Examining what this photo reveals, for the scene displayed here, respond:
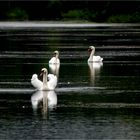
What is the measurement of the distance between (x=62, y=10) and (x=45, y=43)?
158 ft

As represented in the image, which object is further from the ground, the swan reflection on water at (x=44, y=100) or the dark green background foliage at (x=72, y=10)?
the dark green background foliage at (x=72, y=10)

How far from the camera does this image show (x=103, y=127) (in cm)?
2584

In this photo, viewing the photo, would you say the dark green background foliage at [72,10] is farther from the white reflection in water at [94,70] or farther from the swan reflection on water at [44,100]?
the swan reflection on water at [44,100]

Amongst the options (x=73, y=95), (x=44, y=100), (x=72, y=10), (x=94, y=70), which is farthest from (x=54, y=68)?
(x=72, y=10)

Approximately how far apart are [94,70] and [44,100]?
12048mm

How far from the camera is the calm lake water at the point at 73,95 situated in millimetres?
25562

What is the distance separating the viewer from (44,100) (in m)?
32.0

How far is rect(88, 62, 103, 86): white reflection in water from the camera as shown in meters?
38.4

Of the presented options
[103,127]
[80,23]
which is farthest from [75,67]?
[80,23]

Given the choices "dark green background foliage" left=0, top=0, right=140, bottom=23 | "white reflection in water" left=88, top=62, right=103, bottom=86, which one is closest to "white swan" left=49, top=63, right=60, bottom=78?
"white reflection in water" left=88, top=62, right=103, bottom=86

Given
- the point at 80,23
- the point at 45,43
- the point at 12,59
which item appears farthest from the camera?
the point at 80,23

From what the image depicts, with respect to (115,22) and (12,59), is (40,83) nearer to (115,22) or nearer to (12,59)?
(12,59)

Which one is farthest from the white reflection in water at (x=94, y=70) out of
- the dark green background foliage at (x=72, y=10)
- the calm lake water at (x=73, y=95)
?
the dark green background foliage at (x=72, y=10)

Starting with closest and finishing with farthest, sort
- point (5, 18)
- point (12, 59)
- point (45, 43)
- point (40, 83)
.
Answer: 1. point (40, 83)
2. point (12, 59)
3. point (45, 43)
4. point (5, 18)
